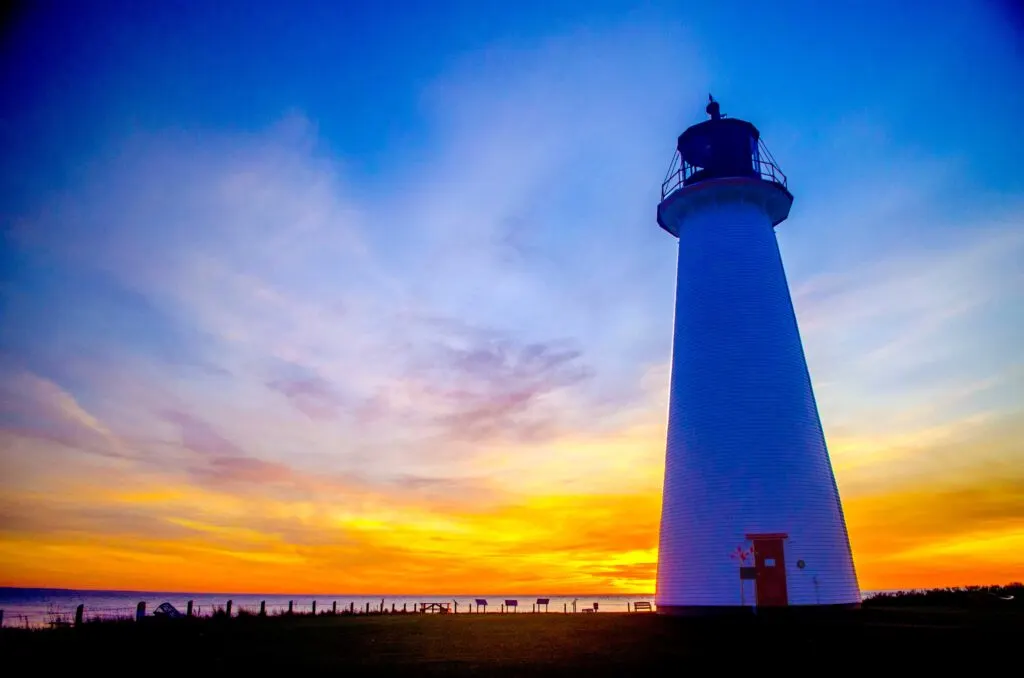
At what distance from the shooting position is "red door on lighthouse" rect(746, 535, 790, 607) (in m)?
20.6

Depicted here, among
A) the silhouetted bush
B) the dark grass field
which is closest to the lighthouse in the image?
the dark grass field

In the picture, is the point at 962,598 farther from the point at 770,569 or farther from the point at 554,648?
the point at 554,648

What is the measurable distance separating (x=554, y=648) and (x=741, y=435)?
30.3ft

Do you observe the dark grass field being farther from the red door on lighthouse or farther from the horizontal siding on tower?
the horizontal siding on tower

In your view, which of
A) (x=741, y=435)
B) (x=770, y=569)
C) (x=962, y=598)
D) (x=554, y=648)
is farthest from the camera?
(x=962, y=598)

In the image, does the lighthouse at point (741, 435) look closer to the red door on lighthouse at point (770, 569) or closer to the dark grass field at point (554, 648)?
the red door on lighthouse at point (770, 569)

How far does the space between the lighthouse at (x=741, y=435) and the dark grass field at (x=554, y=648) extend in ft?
4.36

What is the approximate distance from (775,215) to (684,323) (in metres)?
5.73

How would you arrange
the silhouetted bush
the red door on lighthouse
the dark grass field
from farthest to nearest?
the silhouetted bush
the red door on lighthouse
the dark grass field

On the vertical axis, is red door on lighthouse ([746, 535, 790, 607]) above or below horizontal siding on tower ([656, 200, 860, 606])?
below

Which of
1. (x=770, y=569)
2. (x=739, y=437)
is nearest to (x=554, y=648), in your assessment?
(x=770, y=569)

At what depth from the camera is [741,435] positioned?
2183 cm

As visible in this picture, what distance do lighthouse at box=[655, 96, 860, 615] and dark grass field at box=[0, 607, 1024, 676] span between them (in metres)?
1.33

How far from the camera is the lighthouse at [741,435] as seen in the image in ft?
68.8
